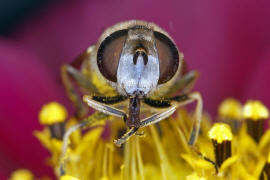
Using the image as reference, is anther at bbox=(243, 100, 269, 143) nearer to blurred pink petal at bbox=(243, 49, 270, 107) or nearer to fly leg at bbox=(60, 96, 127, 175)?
blurred pink petal at bbox=(243, 49, 270, 107)

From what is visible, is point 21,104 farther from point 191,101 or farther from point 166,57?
point 166,57

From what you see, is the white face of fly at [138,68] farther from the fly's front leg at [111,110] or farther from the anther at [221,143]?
the anther at [221,143]

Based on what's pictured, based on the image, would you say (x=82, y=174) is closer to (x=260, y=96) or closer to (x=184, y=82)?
(x=184, y=82)

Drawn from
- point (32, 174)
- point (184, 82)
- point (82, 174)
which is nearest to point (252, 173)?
point (184, 82)

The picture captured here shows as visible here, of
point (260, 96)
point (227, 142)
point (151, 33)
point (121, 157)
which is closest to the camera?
point (151, 33)

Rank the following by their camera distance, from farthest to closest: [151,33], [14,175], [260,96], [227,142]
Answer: [260,96]
[14,175]
[227,142]
[151,33]

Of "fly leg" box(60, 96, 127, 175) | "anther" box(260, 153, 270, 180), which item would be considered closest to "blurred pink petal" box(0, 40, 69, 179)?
"fly leg" box(60, 96, 127, 175)
